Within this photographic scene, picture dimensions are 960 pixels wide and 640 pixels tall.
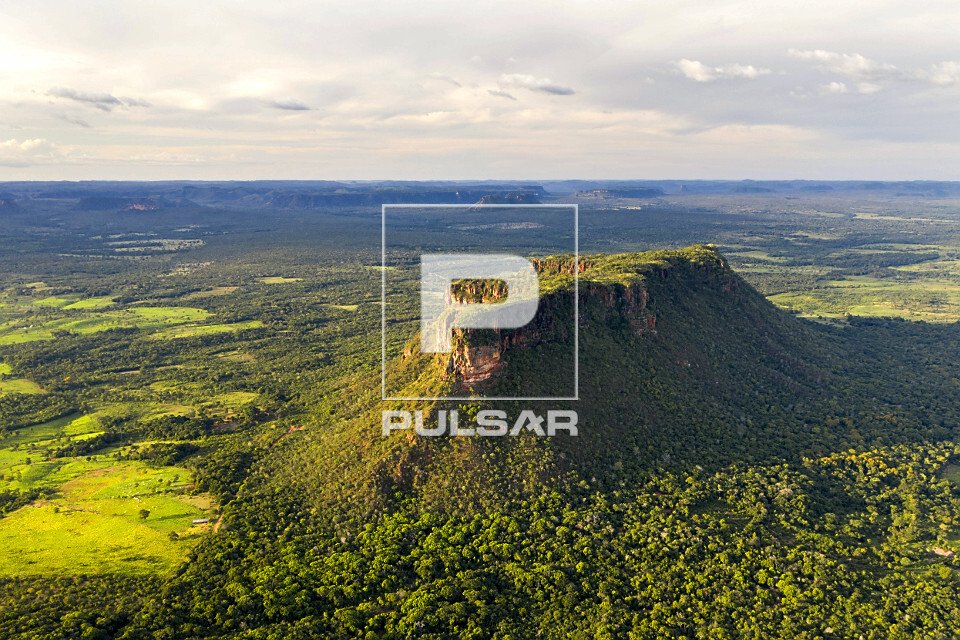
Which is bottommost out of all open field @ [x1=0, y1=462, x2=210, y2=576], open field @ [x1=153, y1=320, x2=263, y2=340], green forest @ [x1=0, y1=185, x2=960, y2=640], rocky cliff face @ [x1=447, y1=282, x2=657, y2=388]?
open field @ [x1=0, y1=462, x2=210, y2=576]

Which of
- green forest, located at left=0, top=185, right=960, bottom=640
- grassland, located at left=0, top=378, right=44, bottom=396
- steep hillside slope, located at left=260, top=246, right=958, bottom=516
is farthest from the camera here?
grassland, located at left=0, top=378, right=44, bottom=396

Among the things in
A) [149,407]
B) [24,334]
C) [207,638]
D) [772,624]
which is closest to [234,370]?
[149,407]

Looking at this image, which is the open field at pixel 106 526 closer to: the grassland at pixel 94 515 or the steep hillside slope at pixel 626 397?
the grassland at pixel 94 515

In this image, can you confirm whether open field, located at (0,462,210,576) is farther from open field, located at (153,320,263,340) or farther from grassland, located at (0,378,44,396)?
open field, located at (153,320,263,340)

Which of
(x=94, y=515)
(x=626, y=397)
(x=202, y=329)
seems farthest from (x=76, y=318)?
(x=626, y=397)

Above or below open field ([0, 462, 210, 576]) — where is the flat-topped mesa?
above

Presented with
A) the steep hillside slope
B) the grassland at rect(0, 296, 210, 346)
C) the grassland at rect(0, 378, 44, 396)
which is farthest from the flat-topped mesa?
the grassland at rect(0, 296, 210, 346)

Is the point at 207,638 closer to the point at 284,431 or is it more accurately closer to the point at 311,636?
the point at 311,636

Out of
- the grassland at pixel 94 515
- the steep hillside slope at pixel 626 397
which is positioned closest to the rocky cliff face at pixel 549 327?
the steep hillside slope at pixel 626 397
